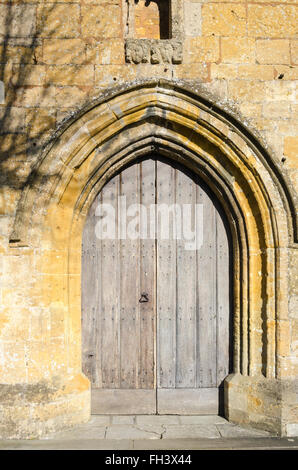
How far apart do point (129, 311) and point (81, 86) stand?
2.11 metres

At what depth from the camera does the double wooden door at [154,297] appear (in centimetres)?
477

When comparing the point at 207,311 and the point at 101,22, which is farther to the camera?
the point at 207,311

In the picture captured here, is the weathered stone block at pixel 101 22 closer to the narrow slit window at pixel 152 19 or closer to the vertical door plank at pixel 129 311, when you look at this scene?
the narrow slit window at pixel 152 19

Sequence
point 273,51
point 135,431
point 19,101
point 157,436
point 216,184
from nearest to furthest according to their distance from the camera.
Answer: point 157,436 → point 135,431 → point 19,101 → point 273,51 → point 216,184

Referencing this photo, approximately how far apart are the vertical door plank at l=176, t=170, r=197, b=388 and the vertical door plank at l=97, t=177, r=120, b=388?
0.59 metres

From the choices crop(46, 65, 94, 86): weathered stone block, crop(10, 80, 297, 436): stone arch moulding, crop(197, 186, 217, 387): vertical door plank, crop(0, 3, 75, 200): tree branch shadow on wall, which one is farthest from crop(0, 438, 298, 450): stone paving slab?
crop(46, 65, 94, 86): weathered stone block

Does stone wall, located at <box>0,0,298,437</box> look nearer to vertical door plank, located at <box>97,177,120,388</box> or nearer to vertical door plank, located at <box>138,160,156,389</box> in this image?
vertical door plank, located at <box>97,177,120,388</box>

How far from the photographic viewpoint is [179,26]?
456 centimetres

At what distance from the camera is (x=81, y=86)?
4.52m

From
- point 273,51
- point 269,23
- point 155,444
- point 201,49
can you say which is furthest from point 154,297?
point 269,23

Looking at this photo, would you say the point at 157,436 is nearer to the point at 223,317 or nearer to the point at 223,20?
the point at 223,317
